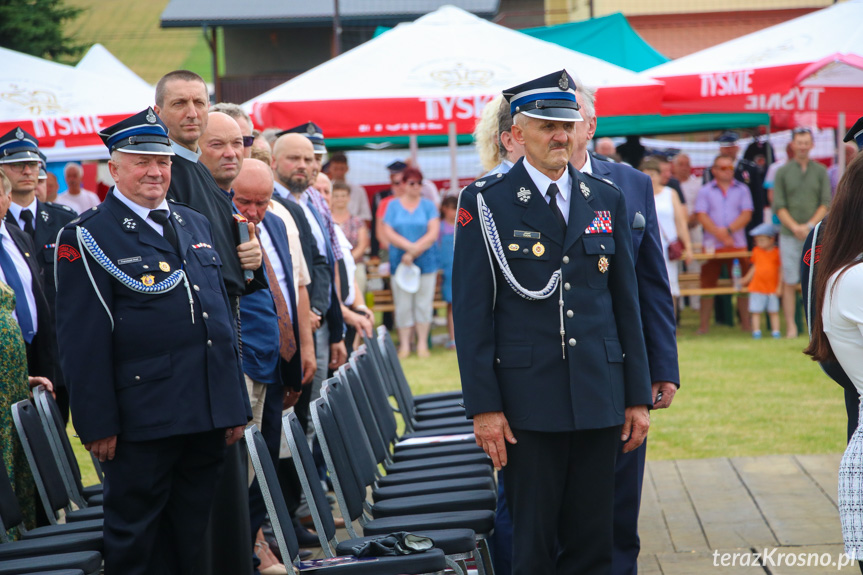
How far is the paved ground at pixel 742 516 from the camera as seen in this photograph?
15.2ft

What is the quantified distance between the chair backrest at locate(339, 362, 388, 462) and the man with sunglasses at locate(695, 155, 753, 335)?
875 cm

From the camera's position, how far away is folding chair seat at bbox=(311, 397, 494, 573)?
3.79 metres

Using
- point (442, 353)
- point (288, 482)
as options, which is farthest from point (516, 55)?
point (288, 482)

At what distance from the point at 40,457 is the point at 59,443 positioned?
368 millimetres

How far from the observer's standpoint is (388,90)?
371 inches

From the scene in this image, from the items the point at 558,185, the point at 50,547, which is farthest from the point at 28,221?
the point at 558,185

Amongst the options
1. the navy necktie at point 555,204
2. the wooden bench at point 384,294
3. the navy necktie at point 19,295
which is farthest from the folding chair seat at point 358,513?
the wooden bench at point 384,294

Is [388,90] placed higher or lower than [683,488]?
higher

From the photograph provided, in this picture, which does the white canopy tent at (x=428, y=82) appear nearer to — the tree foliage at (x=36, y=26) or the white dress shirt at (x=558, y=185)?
the white dress shirt at (x=558, y=185)

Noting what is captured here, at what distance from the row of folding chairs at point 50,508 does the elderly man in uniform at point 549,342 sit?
1.45 meters

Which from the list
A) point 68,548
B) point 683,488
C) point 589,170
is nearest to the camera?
point 68,548

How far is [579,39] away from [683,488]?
1098 centimetres

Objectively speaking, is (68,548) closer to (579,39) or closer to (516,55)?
(516,55)

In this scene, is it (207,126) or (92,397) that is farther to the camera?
(207,126)
